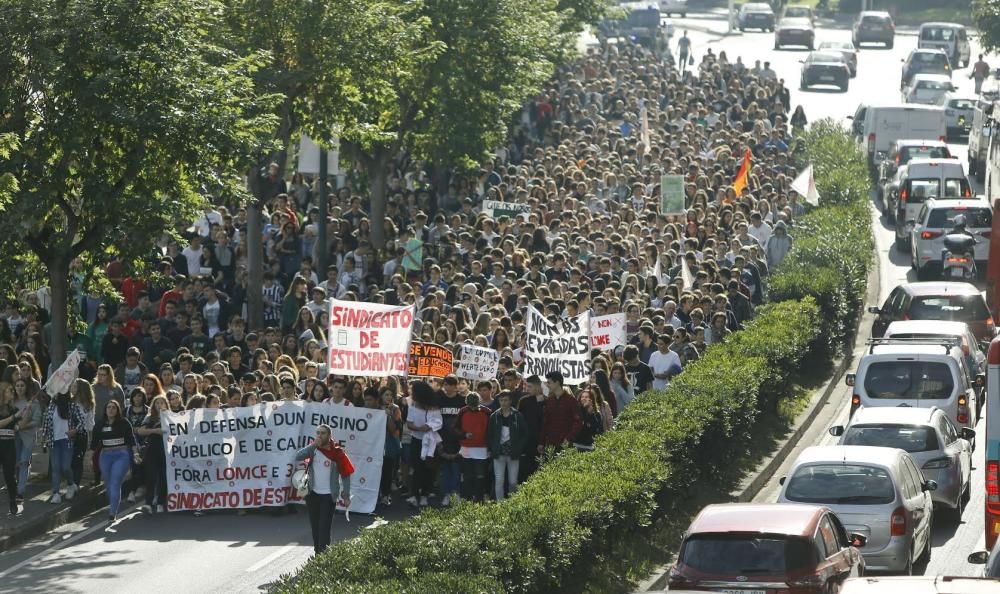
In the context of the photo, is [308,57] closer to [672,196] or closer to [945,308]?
[672,196]

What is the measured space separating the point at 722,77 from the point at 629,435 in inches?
1474

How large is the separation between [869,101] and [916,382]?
42445 mm

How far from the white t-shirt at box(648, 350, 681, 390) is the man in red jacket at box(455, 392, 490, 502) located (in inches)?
122

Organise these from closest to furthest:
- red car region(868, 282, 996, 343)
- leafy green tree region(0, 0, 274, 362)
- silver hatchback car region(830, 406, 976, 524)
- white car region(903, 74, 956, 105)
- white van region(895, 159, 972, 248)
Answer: silver hatchback car region(830, 406, 976, 524) < leafy green tree region(0, 0, 274, 362) < red car region(868, 282, 996, 343) < white van region(895, 159, 972, 248) < white car region(903, 74, 956, 105)

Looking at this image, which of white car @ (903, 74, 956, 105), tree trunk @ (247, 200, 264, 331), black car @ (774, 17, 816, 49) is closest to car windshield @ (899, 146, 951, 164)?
white car @ (903, 74, 956, 105)

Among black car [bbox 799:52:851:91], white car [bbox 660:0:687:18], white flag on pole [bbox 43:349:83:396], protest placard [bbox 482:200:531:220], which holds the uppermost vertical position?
white car [bbox 660:0:687:18]

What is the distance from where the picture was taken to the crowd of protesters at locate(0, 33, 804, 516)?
2050 centimetres

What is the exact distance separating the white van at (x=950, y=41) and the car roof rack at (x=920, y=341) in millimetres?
51548

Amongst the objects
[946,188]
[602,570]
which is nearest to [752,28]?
[946,188]

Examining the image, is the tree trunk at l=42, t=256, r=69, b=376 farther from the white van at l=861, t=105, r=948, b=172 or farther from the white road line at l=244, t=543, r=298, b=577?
the white van at l=861, t=105, r=948, b=172

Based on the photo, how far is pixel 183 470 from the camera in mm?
20719

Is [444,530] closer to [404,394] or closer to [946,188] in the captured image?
[404,394]

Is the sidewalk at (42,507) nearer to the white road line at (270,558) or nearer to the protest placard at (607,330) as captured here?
the white road line at (270,558)

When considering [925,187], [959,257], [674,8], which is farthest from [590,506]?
[674,8]
